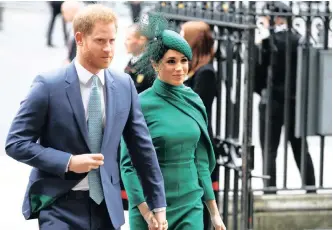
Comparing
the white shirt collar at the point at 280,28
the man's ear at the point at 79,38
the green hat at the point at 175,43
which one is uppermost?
the man's ear at the point at 79,38

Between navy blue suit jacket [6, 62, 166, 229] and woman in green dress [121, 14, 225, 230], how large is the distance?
57 centimetres

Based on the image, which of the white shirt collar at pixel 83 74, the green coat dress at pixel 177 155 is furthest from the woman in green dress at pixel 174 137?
the white shirt collar at pixel 83 74

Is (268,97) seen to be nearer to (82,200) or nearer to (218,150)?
(218,150)

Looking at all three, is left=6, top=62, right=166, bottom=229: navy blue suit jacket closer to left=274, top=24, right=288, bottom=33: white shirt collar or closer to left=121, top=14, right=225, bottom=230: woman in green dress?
left=121, top=14, right=225, bottom=230: woman in green dress

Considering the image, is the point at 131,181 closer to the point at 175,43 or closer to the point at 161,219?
the point at 161,219

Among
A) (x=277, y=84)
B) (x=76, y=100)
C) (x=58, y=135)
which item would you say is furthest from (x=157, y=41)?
(x=277, y=84)

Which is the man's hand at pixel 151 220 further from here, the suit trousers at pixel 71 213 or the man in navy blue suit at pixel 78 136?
the suit trousers at pixel 71 213

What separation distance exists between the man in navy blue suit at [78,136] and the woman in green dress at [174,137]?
1.94ft

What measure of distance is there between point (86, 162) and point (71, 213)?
29 centimetres

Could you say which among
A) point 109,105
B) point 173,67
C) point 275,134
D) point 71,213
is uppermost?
point 173,67

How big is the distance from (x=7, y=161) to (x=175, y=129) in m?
6.51

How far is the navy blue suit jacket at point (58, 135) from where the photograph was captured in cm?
482

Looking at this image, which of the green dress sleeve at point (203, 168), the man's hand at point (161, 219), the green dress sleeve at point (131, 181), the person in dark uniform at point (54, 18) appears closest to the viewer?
the man's hand at point (161, 219)

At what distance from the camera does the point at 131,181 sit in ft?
18.2
